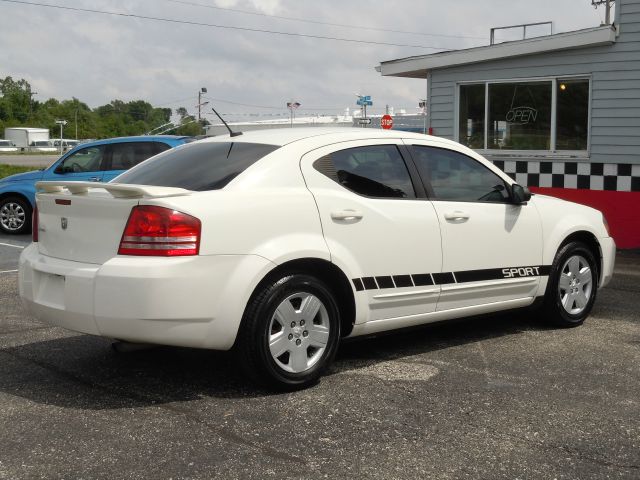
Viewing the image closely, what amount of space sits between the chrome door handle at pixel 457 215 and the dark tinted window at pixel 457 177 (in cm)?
12

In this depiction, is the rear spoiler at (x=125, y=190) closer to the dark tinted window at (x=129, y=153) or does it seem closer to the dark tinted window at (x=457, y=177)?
the dark tinted window at (x=457, y=177)

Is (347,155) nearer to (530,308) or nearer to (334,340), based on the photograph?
(334,340)

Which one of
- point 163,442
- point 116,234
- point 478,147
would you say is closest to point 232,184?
point 116,234

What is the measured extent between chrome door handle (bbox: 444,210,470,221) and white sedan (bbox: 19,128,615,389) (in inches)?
0.8

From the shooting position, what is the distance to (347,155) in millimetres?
5113

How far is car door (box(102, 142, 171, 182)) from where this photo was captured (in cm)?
1316

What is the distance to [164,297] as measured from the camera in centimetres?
416

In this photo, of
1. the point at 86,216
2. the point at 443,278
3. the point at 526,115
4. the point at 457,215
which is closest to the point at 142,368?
the point at 86,216

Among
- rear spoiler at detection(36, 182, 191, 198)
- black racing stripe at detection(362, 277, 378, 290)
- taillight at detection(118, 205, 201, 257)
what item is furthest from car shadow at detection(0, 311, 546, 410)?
rear spoiler at detection(36, 182, 191, 198)

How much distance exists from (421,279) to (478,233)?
610 mm

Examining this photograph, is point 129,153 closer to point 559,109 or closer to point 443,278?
point 559,109

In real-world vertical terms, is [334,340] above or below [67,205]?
below

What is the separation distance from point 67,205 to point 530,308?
3403 mm

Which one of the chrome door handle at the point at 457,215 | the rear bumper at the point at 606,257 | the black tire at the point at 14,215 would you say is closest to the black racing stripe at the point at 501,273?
the chrome door handle at the point at 457,215
